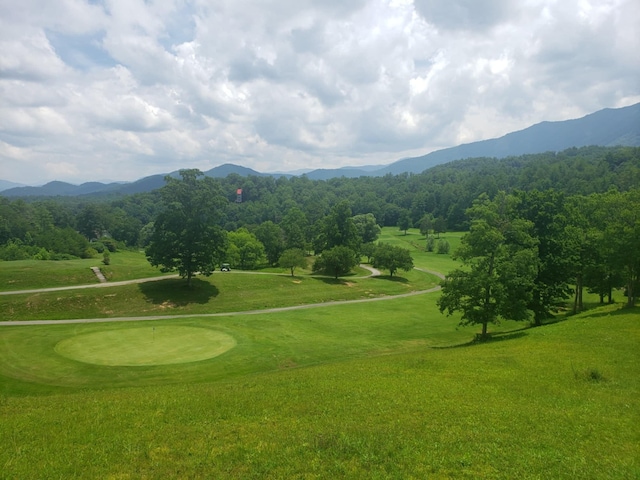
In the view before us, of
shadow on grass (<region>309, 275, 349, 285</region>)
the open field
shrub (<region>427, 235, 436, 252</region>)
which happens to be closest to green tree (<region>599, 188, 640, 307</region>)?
the open field

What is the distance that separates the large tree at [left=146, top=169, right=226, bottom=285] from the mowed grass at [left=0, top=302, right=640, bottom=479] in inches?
1162

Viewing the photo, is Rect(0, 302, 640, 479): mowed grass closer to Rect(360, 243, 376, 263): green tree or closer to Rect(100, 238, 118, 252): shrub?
Rect(360, 243, 376, 263): green tree

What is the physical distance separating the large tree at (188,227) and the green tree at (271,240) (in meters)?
49.3

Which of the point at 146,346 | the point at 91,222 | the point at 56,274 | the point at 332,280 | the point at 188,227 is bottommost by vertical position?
the point at 332,280

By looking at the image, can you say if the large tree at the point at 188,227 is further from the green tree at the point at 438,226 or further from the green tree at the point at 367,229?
the green tree at the point at 438,226

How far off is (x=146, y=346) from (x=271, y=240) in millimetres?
76305

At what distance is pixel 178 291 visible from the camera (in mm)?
56062

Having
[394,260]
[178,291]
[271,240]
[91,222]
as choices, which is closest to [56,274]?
[178,291]

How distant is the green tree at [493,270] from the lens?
30.7m

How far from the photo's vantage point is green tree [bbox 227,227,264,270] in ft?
318

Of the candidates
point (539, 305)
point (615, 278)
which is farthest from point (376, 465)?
point (615, 278)

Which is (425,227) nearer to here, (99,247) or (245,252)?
(245,252)

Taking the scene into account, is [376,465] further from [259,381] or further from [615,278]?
[615,278]

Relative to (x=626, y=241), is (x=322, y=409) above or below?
below
